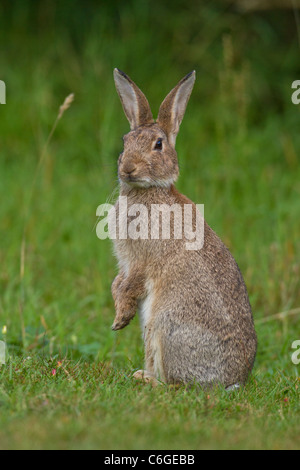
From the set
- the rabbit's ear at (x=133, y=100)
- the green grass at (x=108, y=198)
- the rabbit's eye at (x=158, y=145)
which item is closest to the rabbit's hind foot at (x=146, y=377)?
the green grass at (x=108, y=198)

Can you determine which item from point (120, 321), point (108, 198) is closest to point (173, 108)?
point (108, 198)

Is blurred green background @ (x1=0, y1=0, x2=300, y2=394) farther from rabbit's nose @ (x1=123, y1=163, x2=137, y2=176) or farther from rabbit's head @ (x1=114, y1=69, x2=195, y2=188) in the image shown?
rabbit's nose @ (x1=123, y1=163, x2=137, y2=176)

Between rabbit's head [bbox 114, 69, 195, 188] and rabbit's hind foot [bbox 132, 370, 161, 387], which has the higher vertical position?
rabbit's head [bbox 114, 69, 195, 188]

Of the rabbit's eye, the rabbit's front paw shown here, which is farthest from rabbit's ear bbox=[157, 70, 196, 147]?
the rabbit's front paw

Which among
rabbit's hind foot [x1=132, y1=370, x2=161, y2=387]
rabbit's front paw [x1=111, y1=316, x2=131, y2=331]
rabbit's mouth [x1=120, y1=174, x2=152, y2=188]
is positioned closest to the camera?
rabbit's hind foot [x1=132, y1=370, x2=161, y2=387]

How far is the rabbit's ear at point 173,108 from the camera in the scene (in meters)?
4.91

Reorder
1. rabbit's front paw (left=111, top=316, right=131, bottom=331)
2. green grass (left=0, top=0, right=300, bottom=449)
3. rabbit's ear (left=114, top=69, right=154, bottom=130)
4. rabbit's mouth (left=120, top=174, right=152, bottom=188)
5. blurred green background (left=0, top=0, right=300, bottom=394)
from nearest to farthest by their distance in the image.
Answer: green grass (left=0, top=0, right=300, bottom=449) < rabbit's mouth (left=120, top=174, right=152, bottom=188) < rabbit's front paw (left=111, top=316, right=131, bottom=331) < rabbit's ear (left=114, top=69, right=154, bottom=130) < blurred green background (left=0, top=0, right=300, bottom=394)

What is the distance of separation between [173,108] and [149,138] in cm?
31

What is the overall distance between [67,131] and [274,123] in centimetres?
251

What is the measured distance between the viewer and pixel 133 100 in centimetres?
493

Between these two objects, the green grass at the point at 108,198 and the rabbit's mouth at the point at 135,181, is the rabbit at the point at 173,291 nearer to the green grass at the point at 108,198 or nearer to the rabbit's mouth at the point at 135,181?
the rabbit's mouth at the point at 135,181

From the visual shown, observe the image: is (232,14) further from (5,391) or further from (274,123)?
(5,391)

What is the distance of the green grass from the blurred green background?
21mm

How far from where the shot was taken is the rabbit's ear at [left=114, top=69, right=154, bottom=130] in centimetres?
490
